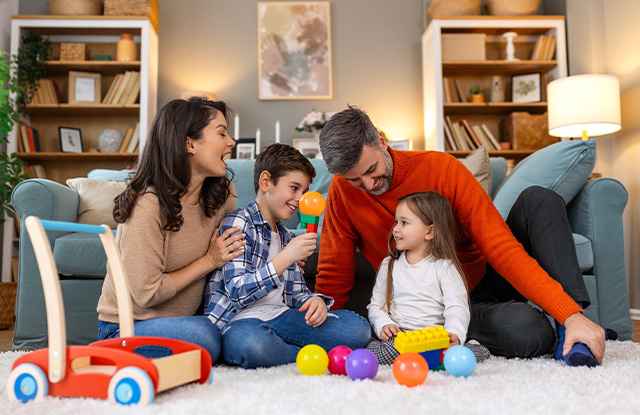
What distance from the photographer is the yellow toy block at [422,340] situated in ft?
3.95

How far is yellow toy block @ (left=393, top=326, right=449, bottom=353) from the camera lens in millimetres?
1204

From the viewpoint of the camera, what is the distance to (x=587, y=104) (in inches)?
127

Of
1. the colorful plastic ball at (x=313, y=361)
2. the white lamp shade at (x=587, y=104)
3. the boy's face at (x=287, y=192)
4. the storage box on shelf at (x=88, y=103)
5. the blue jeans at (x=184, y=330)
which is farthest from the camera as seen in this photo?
the storage box on shelf at (x=88, y=103)

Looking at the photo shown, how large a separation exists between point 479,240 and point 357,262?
24.8 inches

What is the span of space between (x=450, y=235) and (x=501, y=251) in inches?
6.2

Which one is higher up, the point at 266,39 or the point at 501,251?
the point at 266,39

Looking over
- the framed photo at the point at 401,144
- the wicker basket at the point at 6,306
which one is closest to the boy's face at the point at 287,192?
the wicker basket at the point at 6,306

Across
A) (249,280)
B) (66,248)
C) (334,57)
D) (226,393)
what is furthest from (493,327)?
(334,57)

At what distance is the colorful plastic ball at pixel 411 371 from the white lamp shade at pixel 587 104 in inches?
105

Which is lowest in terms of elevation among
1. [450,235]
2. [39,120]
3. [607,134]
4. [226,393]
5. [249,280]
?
[226,393]

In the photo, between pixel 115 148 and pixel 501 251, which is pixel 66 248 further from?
pixel 115 148

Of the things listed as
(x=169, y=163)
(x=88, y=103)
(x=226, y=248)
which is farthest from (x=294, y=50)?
(x=226, y=248)

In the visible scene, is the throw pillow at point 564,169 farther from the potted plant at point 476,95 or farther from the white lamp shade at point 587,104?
the potted plant at point 476,95

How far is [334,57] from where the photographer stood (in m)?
4.29
